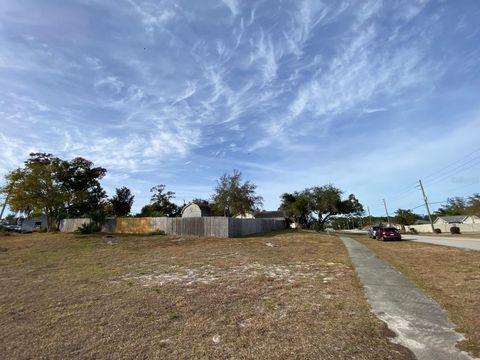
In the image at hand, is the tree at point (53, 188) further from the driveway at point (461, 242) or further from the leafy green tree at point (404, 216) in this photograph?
the leafy green tree at point (404, 216)

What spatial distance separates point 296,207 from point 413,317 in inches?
2167

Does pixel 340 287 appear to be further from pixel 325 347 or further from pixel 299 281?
pixel 325 347

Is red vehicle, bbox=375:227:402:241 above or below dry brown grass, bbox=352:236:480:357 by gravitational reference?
above

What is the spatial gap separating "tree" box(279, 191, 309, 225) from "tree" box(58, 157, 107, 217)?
33.9 m

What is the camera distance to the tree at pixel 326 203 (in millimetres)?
61219

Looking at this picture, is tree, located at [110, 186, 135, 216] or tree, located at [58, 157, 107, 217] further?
tree, located at [110, 186, 135, 216]

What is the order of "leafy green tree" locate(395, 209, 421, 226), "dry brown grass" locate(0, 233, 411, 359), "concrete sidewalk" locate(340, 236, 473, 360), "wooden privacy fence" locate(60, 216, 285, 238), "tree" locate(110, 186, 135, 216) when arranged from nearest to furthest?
"concrete sidewalk" locate(340, 236, 473, 360) → "dry brown grass" locate(0, 233, 411, 359) → "wooden privacy fence" locate(60, 216, 285, 238) → "tree" locate(110, 186, 135, 216) → "leafy green tree" locate(395, 209, 421, 226)

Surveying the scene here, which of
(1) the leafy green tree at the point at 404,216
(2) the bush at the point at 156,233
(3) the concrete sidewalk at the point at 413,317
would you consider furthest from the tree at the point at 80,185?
(1) the leafy green tree at the point at 404,216

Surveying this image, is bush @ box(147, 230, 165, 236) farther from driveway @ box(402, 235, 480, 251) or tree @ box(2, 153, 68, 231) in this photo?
driveway @ box(402, 235, 480, 251)

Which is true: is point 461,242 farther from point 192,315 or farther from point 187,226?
point 192,315

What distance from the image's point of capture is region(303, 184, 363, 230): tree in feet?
201

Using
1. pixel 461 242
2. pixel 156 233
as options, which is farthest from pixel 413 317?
pixel 156 233

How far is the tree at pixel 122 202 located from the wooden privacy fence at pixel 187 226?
1329 cm

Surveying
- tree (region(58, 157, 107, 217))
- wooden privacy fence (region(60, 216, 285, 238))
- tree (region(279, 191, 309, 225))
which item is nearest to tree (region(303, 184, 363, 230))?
tree (region(279, 191, 309, 225))
